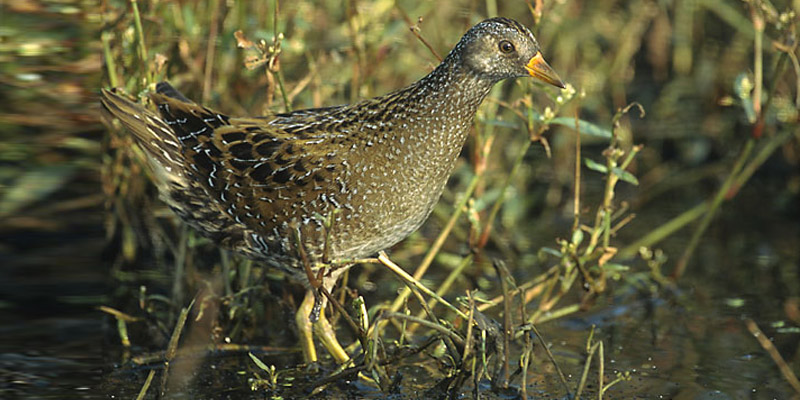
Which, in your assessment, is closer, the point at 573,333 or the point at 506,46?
the point at 506,46

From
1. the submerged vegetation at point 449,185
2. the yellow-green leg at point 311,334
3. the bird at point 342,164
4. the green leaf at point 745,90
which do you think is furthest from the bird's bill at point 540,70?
the yellow-green leg at point 311,334

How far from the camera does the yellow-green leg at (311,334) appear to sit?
4.41 m

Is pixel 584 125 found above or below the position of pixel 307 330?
above

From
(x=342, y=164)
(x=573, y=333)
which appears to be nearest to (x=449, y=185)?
(x=573, y=333)

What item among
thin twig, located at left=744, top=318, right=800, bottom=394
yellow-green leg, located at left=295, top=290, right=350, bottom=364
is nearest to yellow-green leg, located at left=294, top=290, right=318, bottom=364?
yellow-green leg, located at left=295, top=290, right=350, bottom=364

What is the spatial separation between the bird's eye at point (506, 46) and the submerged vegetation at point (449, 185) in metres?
0.36

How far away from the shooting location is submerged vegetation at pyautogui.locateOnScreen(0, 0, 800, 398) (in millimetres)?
3678

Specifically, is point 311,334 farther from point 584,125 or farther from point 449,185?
point 449,185

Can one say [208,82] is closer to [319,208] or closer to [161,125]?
[161,125]

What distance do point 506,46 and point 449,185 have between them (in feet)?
9.46

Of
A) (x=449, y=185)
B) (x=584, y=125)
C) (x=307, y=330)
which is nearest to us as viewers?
(x=307, y=330)

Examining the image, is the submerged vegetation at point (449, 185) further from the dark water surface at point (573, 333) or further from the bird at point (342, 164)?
the bird at point (342, 164)

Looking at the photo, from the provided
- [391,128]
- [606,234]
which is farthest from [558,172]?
[391,128]

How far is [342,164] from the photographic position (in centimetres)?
419
